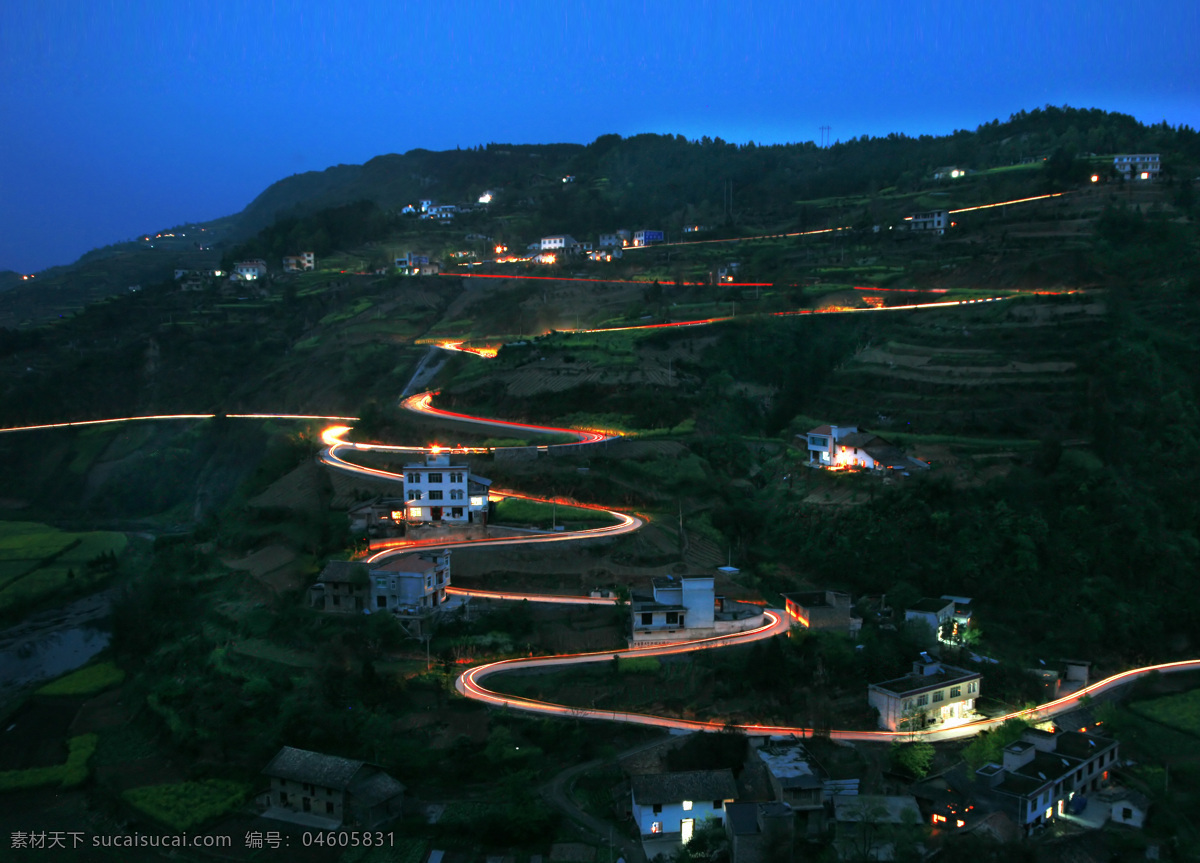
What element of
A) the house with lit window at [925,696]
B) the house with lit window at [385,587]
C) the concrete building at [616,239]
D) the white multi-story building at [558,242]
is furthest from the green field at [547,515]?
the white multi-story building at [558,242]

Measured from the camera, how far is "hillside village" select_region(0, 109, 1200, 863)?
52.5 ft

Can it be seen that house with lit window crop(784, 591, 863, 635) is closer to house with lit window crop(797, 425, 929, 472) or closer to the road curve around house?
the road curve around house

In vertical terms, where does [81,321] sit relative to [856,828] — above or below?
above

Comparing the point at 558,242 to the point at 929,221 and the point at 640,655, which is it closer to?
the point at 929,221

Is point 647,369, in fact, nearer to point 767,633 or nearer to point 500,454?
point 500,454

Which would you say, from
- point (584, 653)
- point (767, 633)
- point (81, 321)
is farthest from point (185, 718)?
point (81, 321)

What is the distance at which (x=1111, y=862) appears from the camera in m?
14.0

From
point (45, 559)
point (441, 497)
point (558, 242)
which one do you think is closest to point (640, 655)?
point (441, 497)

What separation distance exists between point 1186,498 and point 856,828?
15.9 m

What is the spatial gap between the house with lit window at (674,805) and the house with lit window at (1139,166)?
41.5 metres

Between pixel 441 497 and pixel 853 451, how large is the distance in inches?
471

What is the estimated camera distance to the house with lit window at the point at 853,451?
25.8 metres

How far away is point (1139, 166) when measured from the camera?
46.6 metres

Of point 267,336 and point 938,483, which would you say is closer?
point 938,483
